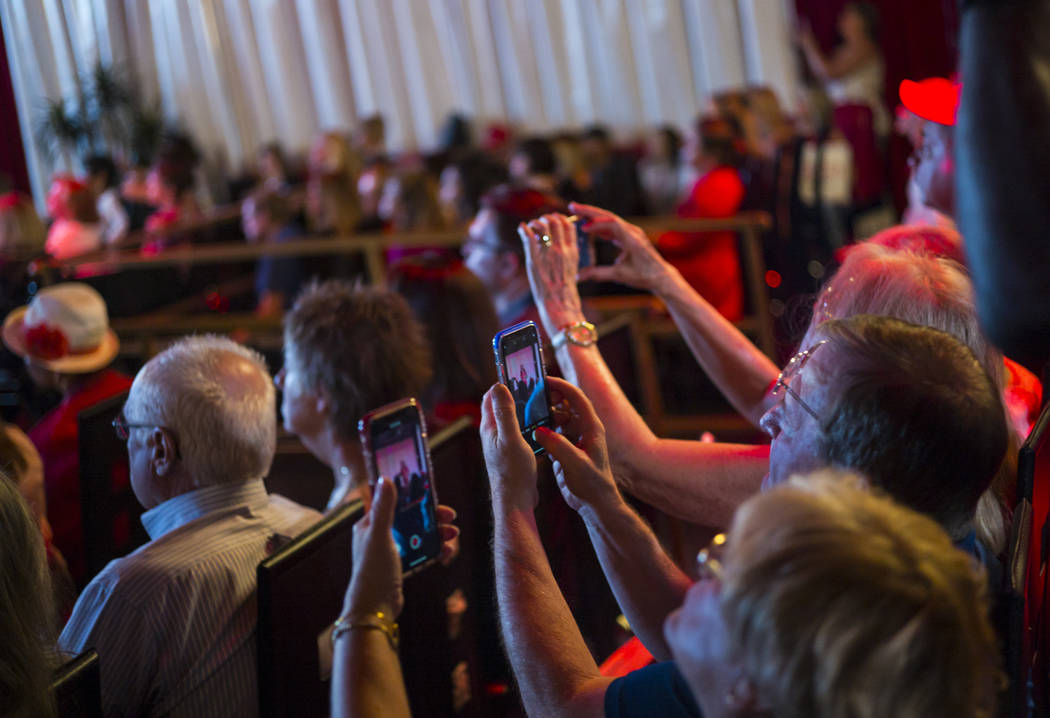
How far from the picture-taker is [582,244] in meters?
1.88

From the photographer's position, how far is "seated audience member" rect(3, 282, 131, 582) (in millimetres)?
2502

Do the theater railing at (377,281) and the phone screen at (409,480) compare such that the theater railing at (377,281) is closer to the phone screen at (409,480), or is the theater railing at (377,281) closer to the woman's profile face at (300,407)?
the woman's profile face at (300,407)

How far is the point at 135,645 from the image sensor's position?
1572 mm

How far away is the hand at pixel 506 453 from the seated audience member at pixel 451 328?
1192 mm

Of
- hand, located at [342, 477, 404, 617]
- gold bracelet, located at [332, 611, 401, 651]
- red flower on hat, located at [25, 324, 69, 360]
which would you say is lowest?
gold bracelet, located at [332, 611, 401, 651]

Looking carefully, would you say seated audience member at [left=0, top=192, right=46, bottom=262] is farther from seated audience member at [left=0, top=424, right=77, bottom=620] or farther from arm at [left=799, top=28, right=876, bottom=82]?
arm at [left=799, top=28, right=876, bottom=82]

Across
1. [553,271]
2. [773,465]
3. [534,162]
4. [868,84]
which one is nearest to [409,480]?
[773,465]

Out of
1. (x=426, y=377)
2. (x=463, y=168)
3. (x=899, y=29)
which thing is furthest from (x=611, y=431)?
(x=899, y=29)

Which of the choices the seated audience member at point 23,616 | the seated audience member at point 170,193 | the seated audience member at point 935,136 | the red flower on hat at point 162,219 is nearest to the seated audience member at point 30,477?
the seated audience member at point 23,616

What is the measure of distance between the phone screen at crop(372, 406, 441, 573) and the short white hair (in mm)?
554

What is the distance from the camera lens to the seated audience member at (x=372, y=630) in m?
1.17

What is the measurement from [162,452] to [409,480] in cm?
64

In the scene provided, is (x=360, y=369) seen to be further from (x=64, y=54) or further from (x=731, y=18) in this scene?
(x=731, y=18)

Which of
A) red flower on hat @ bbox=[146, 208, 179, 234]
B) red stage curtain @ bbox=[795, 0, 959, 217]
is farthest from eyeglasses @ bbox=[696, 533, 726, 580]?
red stage curtain @ bbox=[795, 0, 959, 217]
